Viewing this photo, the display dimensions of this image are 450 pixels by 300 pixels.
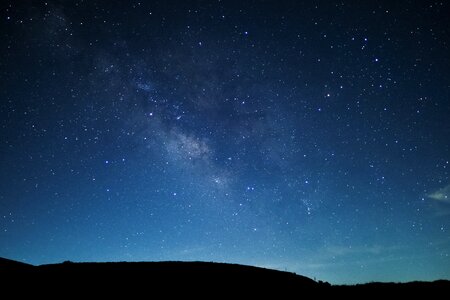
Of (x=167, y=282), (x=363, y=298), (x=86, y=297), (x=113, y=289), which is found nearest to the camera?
(x=86, y=297)

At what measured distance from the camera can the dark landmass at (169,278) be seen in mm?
10102

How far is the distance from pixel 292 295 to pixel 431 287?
26.0 ft

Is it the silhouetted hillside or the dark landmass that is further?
the silhouetted hillside

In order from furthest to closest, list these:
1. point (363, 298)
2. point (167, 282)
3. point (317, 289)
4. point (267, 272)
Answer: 1. point (267, 272)
2. point (317, 289)
3. point (363, 298)
4. point (167, 282)

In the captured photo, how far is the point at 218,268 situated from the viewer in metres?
13.8

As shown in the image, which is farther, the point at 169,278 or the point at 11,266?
the point at 169,278

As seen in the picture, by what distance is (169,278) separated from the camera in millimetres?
11469

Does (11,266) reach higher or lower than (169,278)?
higher

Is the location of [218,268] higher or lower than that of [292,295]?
higher

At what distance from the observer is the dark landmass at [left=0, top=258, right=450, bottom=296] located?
33.1ft

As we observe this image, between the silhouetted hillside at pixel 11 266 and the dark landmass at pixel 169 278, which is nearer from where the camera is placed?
the dark landmass at pixel 169 278

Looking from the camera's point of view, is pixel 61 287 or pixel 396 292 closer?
pixel 61 287

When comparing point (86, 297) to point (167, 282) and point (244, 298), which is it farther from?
point (244, 298)

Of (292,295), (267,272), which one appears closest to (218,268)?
(267,272)
